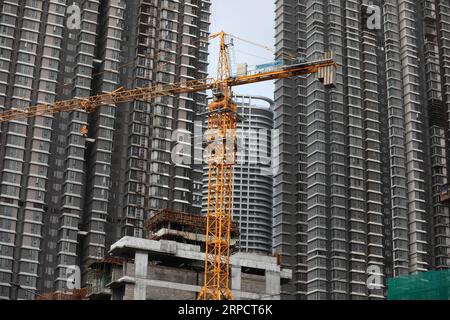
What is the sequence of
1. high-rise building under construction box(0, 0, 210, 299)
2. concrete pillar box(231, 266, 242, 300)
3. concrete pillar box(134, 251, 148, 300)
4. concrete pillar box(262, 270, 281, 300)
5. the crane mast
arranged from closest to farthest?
the crane mast
concrete pillar box(134, 251, 148, 300)
concrete pillar box(231, 266, 242, 300)
concrete pillar box(262, 270, 281, 300)
high-rise building under construction box(0, 0, 210, 299)

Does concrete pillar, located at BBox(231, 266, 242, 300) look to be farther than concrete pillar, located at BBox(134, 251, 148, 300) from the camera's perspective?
Yes

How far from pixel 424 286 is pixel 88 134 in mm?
106427

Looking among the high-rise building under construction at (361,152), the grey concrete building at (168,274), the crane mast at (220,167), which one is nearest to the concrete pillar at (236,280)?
the grey concrete building at (168,274)

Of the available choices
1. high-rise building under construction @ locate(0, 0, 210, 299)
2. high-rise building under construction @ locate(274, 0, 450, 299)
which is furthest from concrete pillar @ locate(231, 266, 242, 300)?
high-rise building under construction @ locate(274, 0, 450, 299)

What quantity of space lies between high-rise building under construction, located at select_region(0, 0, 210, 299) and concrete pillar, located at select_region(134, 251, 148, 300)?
1449 inches

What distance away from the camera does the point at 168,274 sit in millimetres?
119875

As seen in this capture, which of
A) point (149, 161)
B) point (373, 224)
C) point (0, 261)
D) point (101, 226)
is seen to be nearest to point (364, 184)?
point (373, 224)

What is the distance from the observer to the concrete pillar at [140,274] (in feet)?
380

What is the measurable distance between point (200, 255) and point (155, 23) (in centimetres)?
7677

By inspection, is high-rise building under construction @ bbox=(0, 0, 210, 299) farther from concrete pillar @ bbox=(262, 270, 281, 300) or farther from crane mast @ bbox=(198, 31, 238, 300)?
crane mast @ bbox=(198, 31, 238, 300)

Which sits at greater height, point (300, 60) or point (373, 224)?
point (300, 60)

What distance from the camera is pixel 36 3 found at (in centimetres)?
17162

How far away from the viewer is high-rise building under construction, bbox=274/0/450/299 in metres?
169

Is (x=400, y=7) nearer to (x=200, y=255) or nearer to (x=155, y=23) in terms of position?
(x=155, y=23)
